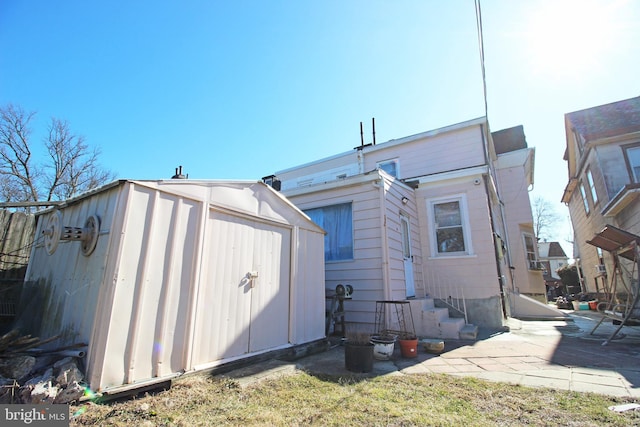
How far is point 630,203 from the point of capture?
815 centimetres

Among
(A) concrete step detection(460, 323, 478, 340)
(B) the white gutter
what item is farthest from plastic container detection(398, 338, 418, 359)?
(B) the white gutter

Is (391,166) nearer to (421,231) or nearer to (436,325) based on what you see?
(421,231)

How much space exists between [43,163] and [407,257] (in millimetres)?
18713

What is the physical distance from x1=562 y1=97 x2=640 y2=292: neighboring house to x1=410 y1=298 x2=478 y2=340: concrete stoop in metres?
6.08

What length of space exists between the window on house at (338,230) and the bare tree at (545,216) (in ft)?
100.0

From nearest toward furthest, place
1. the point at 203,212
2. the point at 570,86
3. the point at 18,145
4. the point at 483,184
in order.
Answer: the point at 203,212
the point at 570,86
the point at 483,184
the point at 18,145

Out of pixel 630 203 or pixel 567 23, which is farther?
pixel 630 203

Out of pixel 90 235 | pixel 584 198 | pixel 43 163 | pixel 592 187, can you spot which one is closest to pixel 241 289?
pixel 90 235

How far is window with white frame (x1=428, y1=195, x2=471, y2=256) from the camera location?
297 inches

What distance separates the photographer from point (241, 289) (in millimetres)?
3717

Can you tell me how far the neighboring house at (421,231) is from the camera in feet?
20.3

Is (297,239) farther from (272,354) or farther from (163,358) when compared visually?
(163,358)

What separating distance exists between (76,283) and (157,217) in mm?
1044

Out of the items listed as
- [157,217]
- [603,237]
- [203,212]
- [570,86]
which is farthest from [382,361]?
[570,86]
